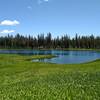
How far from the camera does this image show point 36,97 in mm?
15594

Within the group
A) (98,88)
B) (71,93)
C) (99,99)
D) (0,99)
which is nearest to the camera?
(99,99)

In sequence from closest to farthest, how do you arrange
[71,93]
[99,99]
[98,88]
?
[99,99]
[71,93]
[98,88]

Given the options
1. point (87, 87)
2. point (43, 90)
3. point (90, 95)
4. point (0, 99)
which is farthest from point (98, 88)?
point (0, 99)

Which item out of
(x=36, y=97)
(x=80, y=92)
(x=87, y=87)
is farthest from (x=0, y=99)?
(x=87, y=87)

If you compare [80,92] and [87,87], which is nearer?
[80,92]

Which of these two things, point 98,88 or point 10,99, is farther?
point 98,88

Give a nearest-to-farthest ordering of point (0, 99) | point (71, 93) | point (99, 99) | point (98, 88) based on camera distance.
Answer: point (99, 99)
point (0, 99)
point (71, 93)
point (98, 88)

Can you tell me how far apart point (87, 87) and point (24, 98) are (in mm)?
5175

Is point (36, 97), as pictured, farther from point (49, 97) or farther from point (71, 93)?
point (71, 93)

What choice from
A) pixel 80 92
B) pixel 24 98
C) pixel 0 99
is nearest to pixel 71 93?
pixel 80 92

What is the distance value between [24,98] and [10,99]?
0.90 m

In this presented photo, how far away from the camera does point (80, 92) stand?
16406mm

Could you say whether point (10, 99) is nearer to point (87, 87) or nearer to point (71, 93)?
point (71, 93)

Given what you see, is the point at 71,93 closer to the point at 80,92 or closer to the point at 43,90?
the point at 80,92
